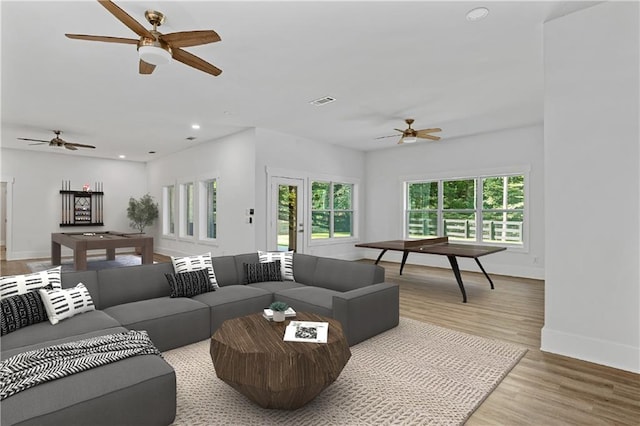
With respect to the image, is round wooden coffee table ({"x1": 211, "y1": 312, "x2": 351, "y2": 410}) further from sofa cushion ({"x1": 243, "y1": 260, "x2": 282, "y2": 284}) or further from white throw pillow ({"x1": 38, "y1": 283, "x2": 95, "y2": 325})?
sofa cushion ({"x1": 243, "y1": 260, "x2": 282, "y2": 284})

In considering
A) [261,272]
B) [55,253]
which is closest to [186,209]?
[55,253]

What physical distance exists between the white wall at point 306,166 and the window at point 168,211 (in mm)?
4231

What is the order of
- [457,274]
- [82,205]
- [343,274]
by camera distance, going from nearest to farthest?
1. [343,274]
2. [457,274]
3. [82,205]

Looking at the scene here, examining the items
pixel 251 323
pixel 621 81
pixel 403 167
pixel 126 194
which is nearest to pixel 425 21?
pixel 621 81

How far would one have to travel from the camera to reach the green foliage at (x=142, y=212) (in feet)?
31.7

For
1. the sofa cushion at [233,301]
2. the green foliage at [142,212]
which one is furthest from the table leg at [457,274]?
the green foliage at [142,212]

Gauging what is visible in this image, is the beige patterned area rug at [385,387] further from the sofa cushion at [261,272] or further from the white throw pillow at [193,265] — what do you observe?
the sofa cushion at [261,272]

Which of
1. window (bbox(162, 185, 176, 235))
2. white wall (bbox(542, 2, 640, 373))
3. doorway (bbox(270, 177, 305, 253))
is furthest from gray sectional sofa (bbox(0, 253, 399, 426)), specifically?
window (bbox(162, 185, 176, 235))

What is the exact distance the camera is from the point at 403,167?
326 inches

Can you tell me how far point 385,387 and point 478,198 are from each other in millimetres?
5761

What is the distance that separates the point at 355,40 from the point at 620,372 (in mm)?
3558

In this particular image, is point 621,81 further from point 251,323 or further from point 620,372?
point 251,323

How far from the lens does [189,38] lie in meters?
2.59

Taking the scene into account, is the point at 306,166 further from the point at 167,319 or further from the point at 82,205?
the point at 82,205
